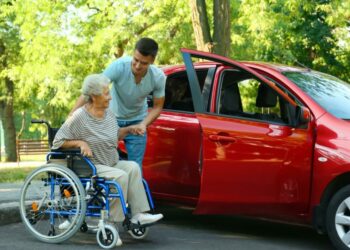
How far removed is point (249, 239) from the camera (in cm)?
610

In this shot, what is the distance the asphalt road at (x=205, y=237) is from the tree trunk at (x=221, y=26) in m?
3.79

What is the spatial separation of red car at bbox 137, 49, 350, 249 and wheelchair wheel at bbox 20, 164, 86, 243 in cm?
108

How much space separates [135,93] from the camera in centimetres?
598

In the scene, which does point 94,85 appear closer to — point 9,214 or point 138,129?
point 138,129

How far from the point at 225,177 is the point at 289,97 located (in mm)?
865

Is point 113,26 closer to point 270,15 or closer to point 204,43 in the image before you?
point 270,15

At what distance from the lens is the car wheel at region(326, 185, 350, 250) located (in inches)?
205

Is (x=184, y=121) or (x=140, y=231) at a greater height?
(x=184, y=121)

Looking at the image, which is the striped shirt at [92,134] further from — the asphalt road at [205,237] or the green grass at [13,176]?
the green grass at [13,176]

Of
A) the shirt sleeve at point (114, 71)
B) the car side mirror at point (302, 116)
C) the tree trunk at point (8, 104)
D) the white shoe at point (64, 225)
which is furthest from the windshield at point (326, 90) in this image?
the tree trunk at point (8, 104)

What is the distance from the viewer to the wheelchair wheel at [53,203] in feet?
17.8

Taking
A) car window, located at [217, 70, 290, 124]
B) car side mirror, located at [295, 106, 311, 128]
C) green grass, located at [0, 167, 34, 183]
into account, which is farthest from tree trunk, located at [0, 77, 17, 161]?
car side mirror, located at [295, 106, 311, 128]

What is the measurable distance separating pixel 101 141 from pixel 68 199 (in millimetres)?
545

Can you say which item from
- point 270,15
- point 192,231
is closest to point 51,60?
point 270,15
